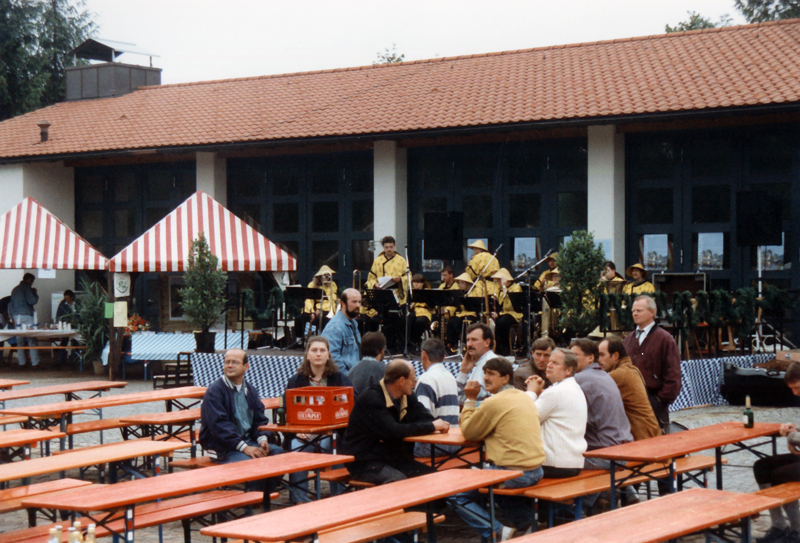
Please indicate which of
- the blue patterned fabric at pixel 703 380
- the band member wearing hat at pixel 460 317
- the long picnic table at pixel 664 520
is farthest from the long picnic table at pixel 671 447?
the band member wearing hat at pixel 460 317

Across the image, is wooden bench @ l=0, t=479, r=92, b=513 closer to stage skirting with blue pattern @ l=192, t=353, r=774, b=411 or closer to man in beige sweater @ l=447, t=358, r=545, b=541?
man in beige sweater @ l=447, t=358, r=545, b=541

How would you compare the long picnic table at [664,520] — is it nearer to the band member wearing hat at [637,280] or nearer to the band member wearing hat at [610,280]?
the band member wearing hat at [610,280]

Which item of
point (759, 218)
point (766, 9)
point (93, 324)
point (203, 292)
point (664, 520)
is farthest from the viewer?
point (766, 9)

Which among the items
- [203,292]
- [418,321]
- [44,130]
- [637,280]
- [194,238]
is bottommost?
[418,321]

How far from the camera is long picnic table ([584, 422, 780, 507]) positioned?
19.8ft

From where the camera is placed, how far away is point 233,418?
7.41 metres

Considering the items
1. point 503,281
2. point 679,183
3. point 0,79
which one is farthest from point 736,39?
point 0,79

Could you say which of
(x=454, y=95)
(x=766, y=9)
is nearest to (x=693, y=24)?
(x=766, y=9)

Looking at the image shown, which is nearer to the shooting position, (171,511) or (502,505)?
(171,511)

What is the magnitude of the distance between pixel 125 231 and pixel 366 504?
1931 centimetres

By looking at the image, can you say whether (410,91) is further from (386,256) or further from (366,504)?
(366,504)

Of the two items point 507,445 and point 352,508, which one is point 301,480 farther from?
point 352,508

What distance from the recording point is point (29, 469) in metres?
5.73

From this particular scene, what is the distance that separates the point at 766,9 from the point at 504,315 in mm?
23258
